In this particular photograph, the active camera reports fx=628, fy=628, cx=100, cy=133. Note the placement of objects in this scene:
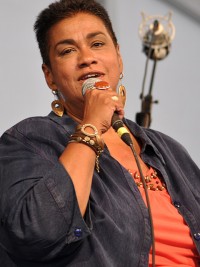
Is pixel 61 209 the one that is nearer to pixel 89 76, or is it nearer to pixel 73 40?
pixel 89 76

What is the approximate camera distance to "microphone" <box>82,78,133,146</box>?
132 cm

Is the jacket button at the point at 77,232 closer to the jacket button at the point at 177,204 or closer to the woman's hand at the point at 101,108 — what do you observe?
the woman's hand at the point at 101,108

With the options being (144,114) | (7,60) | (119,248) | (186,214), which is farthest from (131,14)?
(119,248)

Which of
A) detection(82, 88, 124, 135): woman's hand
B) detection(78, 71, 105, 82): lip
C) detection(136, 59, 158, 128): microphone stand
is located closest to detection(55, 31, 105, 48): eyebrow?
detection(78, 71, 105, 82): lip

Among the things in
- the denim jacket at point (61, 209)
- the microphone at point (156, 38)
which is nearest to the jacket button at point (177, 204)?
the denim jacket at point (61, 209)

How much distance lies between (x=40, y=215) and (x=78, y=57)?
0.51m

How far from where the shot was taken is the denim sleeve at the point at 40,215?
1225mm

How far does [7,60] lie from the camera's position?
84.7 inches

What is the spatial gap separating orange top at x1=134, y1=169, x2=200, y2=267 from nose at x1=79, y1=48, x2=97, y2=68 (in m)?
0.34

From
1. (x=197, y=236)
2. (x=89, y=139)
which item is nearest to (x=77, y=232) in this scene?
(x=89, y=139)

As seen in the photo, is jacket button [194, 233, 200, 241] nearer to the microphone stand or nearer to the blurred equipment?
the microphone stand

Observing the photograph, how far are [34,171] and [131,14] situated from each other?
1.62 m

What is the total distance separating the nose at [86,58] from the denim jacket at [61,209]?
0.15 meters

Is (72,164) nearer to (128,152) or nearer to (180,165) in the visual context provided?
(128,152)
